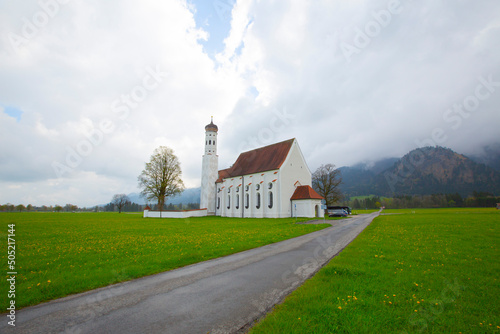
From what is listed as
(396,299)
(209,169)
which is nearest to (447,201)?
(209,169)

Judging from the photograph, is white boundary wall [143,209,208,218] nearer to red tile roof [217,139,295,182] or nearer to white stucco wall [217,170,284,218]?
white stucco wall [217,170,284,218]

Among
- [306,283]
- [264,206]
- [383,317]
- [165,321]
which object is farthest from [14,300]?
[264,206]

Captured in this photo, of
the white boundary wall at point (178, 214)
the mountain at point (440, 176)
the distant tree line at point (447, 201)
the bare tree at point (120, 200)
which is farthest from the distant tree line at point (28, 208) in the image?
the mountain at point (440, 176)

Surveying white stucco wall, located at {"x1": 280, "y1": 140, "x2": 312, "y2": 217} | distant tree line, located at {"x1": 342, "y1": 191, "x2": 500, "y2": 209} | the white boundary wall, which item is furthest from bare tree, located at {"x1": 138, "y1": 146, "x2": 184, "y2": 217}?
distant tree line, located at {"x1": 342, "y1": 191, "x2": 500, "y2": 209}

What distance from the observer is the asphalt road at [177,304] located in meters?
4.00

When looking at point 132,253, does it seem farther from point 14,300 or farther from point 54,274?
point 14,300

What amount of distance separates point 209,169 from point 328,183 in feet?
93.0

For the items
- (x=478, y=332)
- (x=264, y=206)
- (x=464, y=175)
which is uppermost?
(x=464, y=175)

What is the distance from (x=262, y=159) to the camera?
44844 mm

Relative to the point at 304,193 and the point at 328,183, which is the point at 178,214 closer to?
the point at 304,193

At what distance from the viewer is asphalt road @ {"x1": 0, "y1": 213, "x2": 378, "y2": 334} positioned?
4004mm

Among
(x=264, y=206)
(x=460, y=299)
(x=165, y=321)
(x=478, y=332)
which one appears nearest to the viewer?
(x=478, y=332)

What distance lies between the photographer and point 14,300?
5.20m

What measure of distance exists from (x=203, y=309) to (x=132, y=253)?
7291 mm
